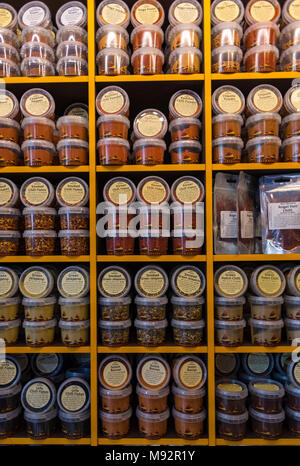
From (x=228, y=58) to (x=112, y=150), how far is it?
0.67m

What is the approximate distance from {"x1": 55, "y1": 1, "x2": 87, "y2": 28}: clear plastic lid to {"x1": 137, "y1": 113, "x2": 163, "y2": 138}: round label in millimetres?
544

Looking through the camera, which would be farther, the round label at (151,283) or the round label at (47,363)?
the round label at (47,363)

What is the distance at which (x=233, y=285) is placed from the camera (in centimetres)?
143

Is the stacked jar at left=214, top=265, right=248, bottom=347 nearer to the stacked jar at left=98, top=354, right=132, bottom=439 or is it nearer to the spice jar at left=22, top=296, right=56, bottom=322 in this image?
the stacked jar at left=98, top=354, right=132, bottom=439

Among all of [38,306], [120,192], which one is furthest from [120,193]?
[38,306]

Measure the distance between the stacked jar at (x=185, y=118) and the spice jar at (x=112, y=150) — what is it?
0.24m

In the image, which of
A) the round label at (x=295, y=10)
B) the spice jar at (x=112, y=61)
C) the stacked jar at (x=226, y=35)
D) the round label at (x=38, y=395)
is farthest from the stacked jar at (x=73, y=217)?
the round label at (x=295, y=10)

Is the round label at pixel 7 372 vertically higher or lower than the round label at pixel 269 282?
lower

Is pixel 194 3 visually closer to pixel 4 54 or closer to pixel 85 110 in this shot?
pixel 85 110

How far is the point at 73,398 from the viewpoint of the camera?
142cm

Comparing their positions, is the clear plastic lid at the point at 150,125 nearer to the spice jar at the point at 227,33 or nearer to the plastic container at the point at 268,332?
the spice jar at the point at 227,33

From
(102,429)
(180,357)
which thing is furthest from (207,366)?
(102,429)

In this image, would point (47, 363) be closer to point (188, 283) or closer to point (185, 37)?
point (188, 283)

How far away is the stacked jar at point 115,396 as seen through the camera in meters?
1.39
